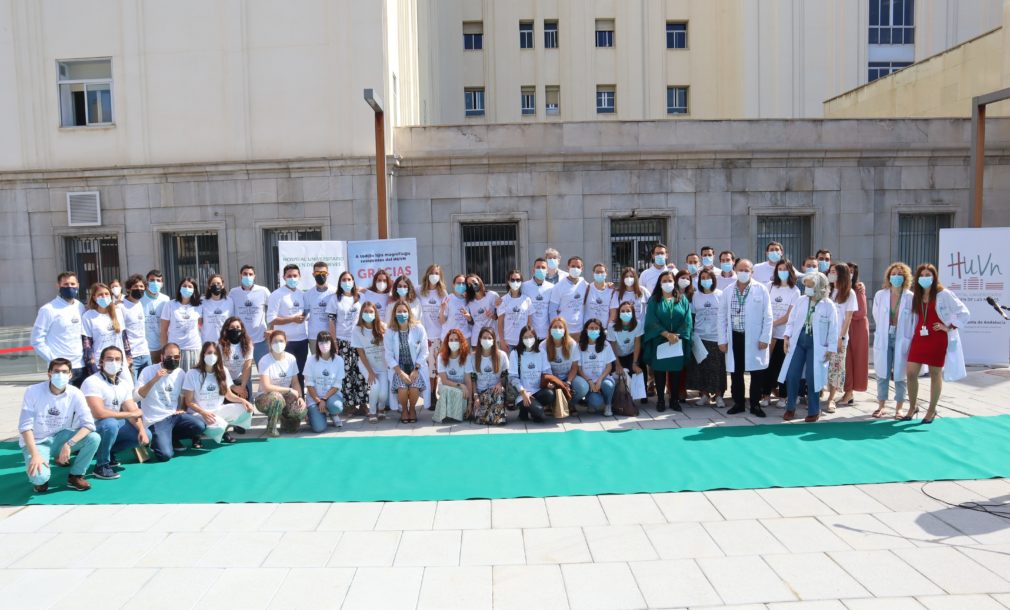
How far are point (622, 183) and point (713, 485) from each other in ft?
33.8

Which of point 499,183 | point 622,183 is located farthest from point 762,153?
point 499,183

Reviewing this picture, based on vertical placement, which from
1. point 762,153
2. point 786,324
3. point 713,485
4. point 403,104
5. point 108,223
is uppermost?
point 403,104

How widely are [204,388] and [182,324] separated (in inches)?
64.7

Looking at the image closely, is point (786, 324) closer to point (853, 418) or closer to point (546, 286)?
point (853, 418)

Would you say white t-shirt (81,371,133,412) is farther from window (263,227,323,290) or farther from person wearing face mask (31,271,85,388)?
window (263,227,323,290)

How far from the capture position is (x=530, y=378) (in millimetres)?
8992

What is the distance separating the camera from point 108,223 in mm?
15656

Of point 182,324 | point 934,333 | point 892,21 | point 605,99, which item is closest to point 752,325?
point 934,333

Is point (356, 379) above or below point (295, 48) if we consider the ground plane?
below

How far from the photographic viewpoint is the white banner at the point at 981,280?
11.7 meters

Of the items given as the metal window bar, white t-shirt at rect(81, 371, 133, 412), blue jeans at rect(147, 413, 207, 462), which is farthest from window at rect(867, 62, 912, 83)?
white t-shirt at rect(81, 371, 133, 412)

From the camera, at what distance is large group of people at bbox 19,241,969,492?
26.4 ft

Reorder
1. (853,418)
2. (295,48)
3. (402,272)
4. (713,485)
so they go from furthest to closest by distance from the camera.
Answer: (295,48) → (402,272) → (853,418) → (713,485)

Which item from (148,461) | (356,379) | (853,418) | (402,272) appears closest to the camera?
(148,461)
